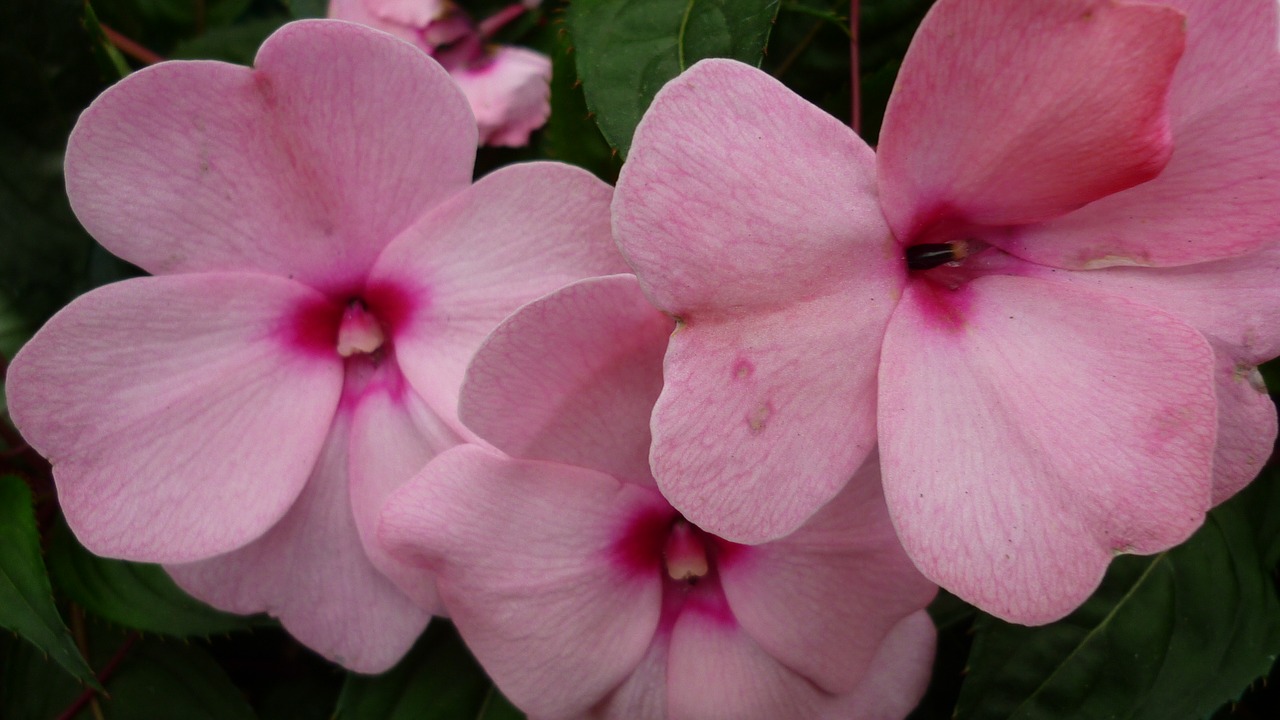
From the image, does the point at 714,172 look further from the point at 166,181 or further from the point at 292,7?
the point at 292,7

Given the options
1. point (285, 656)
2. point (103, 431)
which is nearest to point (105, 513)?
A: point (103, 431)

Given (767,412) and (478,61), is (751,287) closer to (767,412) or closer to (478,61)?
(767,412)

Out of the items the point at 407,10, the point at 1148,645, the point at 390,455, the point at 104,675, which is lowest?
the point at 104,675

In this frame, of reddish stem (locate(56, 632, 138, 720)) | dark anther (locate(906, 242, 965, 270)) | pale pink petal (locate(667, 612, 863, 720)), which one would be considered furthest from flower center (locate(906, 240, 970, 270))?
reddish stem (locate(56, 632, 138, 720))

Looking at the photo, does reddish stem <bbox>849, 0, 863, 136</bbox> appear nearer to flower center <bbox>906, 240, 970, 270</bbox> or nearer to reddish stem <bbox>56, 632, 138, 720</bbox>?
flower center <bbox>906, 240, 970, 270</bbox>

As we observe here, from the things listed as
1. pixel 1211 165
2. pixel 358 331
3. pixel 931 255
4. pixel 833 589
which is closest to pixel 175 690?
pixel 358 331

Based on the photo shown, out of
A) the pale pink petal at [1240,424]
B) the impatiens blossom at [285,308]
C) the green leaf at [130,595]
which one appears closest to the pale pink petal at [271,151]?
the impatiens blossom at [285,308]
